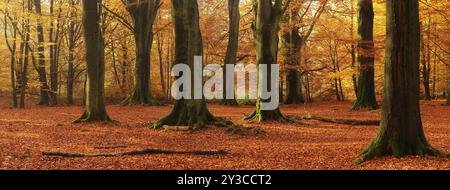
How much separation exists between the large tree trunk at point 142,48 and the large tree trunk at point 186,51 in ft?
41.4

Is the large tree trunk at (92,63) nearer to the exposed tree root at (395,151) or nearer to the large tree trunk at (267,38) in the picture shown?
the large tree trunk at (267,38)

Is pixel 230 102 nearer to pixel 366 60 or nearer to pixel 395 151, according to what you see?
pixel 366 60

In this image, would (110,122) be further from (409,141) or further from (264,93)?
(409,141)

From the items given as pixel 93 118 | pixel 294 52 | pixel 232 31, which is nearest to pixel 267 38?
A: pixel 93 118

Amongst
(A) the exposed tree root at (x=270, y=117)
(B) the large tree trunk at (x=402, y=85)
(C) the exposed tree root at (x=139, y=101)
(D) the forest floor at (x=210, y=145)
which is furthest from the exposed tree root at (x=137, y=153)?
(C) the exposed tree root at (x=139, y=101)

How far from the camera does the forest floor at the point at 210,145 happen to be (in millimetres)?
6824

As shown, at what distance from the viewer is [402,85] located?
678 cm

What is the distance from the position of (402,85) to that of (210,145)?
15.0 feet

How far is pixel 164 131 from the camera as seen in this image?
1188 centimetres

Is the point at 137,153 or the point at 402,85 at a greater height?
the point at 402,85

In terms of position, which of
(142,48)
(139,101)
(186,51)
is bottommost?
(139,101)

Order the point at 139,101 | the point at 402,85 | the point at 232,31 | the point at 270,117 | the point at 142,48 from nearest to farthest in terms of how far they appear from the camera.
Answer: the point at 402,85
the point at 270,117
the point at 139,101
the point at 142,48
the point at 232,31
